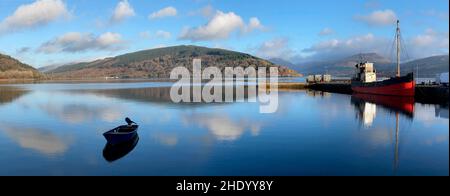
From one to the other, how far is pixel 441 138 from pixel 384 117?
1304cm

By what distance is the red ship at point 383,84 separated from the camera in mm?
61312

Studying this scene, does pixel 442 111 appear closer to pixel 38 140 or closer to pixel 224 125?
pixel 224 125

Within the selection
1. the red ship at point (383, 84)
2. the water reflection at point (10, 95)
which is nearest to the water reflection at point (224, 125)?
the red ship at point (383, 84)

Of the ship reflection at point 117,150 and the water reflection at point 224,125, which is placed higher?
the water reflection at point 224,125

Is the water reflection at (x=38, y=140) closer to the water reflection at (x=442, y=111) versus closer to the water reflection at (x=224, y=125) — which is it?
the water reflection at (x=224, y=125)

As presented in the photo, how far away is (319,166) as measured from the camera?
20.7 metres

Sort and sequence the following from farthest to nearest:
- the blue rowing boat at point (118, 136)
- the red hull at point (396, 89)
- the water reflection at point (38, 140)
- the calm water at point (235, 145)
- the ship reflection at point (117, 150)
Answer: the red hull at point (396, 89) → the water reflection at point (38, 140) → the blue rowing boat at point (118, 136) → the ship reflection at point (117, 150) → the calm water at point (235, 145)

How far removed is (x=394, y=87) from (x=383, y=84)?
4.00 m

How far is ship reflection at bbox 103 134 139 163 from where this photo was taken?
23.2 metres

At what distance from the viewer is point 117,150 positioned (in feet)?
82.3

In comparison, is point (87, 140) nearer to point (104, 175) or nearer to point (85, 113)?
point (104, 175)

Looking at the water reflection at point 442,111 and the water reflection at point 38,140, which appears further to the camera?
the water reflection at point 442,111

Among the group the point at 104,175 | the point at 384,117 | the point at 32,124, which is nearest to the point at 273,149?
the point at 104,175

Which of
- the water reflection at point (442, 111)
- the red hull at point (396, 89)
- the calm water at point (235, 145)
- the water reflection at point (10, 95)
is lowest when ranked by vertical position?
the calm water at point (235, 145)
